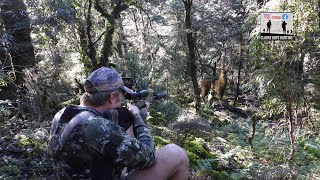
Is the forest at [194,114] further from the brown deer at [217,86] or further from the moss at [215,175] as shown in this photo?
the brown deer at [217,86]

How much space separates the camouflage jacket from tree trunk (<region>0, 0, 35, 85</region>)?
3833mm

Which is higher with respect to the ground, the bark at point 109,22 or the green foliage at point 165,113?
the bark at point 109,22

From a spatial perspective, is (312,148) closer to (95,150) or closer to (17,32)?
(95,150)

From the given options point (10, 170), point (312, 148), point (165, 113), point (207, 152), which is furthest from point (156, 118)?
point (10, 170)

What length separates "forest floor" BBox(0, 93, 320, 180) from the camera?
454 centimetres

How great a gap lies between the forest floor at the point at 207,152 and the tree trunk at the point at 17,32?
1.15m

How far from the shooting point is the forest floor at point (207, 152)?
454 cm

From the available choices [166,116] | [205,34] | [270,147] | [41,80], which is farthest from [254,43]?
[205,34]

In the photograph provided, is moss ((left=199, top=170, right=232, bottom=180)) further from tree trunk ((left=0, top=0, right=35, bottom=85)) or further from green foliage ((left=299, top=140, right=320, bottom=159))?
tree trunk ((left=0, top=0, right=35, bottom=85))

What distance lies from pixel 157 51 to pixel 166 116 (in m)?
8.35

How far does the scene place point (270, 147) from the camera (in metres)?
6.88

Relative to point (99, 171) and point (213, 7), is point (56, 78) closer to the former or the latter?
point (99, 171)

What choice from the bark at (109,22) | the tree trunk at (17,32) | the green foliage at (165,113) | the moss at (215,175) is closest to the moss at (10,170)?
the tree trunk at (17,32)

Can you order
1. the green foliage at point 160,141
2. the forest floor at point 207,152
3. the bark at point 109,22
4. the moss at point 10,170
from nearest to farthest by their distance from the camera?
the moss at point 10,170 → the forest floor at point 207,152 → the green foliage at point 160,141 → the bark at point 109,22
